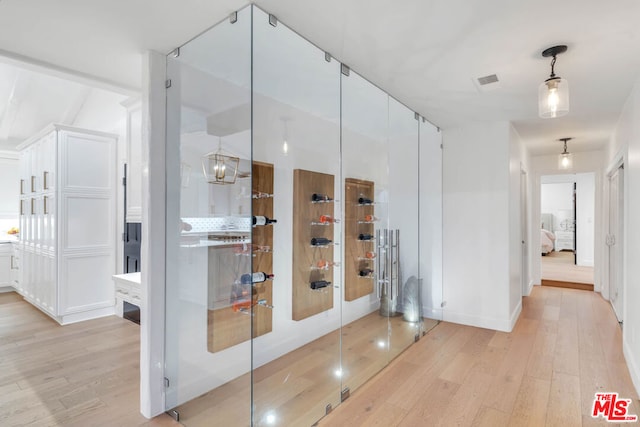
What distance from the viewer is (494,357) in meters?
3.22

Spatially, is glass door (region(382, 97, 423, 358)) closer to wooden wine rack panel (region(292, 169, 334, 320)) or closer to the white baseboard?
wooden wine rack panel (region(292, 169, 334, 320))

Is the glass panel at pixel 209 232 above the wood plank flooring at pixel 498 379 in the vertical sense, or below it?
above

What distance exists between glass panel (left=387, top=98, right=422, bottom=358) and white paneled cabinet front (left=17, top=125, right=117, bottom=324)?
3742 millimetres

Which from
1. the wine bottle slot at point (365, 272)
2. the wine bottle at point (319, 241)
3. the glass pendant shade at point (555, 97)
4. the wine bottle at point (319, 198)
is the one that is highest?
the glass pendant shade at point (555, 97)

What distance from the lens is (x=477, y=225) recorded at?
13.5ft

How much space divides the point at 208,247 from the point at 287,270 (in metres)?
0.64

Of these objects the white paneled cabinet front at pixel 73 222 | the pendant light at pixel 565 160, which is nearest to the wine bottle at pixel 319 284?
the white paneled cabinet front at pixel 73 222

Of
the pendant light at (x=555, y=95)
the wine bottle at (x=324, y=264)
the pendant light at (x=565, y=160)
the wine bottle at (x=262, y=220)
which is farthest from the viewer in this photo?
the pendant light at (x=565, y=160)

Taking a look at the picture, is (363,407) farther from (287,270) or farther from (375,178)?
(375,178)

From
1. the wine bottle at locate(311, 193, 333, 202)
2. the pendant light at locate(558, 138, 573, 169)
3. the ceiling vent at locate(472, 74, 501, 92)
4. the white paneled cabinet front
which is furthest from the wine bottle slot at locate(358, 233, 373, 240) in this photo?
the pendant light at locate(558, 138, 573, 169)

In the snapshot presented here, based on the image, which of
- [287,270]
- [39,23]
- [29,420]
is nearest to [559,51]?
[287,270]

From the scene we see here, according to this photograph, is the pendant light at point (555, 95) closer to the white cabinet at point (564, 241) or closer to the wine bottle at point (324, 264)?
the wine bottle at point (324, 264)

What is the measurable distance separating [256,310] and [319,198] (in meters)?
1.03

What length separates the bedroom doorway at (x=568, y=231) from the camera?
705cm
